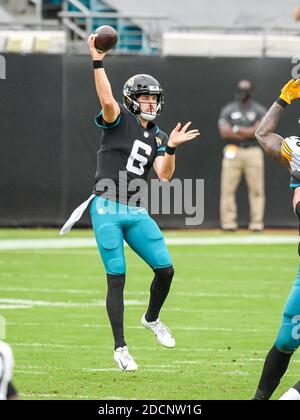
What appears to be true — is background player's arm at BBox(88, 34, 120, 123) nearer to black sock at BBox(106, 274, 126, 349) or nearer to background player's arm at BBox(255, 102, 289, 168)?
black sock at BBox(106, 274, 126, 349)

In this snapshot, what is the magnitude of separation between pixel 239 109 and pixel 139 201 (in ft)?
32.1

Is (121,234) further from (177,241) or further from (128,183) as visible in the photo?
(177,241)

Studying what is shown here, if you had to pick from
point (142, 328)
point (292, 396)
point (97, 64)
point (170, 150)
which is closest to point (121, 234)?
point (170, 150)

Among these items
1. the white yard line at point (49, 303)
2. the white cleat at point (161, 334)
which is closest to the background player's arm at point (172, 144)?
the white cleat at point (161, 334)

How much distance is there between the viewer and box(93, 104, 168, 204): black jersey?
7898 millimetres

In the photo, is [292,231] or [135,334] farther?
[292,231]

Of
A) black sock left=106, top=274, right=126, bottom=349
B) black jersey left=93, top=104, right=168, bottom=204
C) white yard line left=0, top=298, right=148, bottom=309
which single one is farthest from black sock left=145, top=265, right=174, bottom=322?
white yard line left=0, top=298, right=148, bottom=309

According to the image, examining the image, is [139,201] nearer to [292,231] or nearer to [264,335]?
[264,335]

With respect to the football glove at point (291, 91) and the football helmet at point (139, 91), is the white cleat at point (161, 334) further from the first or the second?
the football glove at point (291, 91)

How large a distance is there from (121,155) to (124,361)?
1415mm

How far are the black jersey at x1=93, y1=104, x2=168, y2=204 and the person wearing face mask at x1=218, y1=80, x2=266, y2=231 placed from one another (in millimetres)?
9621

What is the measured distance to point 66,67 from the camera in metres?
18.1
